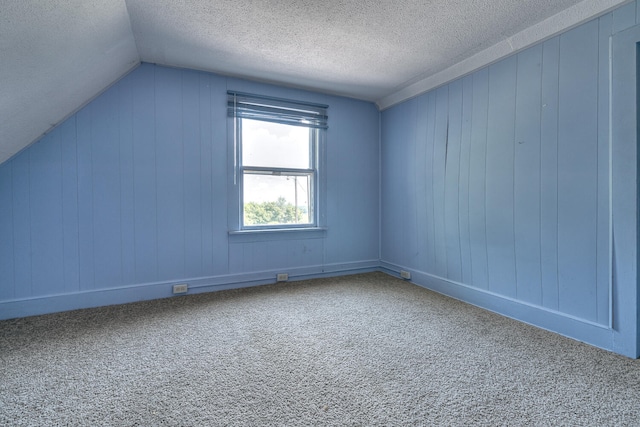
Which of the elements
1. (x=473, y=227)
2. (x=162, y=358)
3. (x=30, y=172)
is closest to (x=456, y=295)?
(x=473, y=227)

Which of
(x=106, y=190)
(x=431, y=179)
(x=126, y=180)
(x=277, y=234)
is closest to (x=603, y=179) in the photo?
(x=431, y=179)

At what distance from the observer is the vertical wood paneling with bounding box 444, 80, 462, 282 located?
2877 mm

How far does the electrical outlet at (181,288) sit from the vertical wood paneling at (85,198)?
2.25ft

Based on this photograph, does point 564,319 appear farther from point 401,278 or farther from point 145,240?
point 145,240

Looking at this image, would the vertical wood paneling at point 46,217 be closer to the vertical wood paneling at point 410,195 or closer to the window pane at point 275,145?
the window pane at point 275,145

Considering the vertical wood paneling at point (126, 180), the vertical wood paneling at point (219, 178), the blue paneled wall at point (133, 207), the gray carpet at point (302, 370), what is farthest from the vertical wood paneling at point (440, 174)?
the vertical wood paneling at point (126, 180)

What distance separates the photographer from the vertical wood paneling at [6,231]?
91.6 inches

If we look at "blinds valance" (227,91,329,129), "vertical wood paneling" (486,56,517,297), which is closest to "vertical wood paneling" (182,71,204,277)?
"blinds valance" (227,91,329,129)

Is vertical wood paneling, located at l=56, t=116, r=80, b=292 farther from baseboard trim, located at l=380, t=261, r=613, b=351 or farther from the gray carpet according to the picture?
baseboard trim, located at l=380, t=261, r=613, b=351

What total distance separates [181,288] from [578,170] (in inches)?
139

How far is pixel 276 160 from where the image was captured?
3383mm

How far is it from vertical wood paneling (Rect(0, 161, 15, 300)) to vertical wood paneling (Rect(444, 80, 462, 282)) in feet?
12.9

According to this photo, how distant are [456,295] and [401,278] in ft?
2.52

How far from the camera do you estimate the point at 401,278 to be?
3.56 meters
